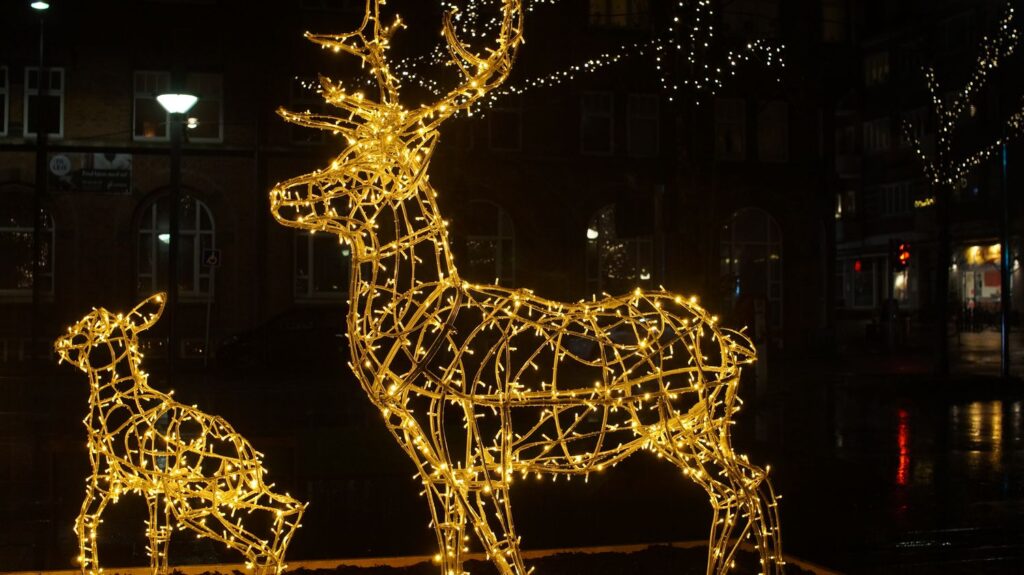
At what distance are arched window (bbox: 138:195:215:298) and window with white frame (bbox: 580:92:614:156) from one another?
11.5 meters

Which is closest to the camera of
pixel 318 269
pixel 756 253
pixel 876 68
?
pixel 318 269

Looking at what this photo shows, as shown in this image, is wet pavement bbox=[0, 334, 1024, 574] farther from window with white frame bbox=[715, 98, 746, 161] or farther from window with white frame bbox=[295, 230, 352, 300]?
window with white frame bbox=[715, 98, 746, 161]

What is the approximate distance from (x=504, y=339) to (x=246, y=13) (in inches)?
1160

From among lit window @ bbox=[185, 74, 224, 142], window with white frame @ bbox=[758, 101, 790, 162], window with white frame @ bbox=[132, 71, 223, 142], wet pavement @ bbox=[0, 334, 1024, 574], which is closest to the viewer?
wet pavement @ bbox=[0, 334, 1024, 574]

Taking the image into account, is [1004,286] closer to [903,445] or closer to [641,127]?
[903,445]

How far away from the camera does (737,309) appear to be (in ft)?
70.1

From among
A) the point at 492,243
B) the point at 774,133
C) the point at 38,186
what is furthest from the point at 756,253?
the point at 38,186

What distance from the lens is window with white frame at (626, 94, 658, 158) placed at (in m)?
34.7

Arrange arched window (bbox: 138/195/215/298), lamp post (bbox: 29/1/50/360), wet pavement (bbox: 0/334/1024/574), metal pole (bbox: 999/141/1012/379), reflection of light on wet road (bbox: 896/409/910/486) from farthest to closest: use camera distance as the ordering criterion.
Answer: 1. arched window (bbox: 138/195/215/298)
2. lamp post (bbox: 29/1/50/360)
3. metal pole (bbox: 999/141/1012/379)
4. reflection of light on wet road (bbox: 896/409/910/486)
5. wet pavement (bbox: 0/334/1024/574)

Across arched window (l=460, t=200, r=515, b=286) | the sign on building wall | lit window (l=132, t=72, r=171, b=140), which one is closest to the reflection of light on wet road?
arched window (l=460, t=200, r=515, b=286)

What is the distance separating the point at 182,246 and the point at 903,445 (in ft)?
73.4

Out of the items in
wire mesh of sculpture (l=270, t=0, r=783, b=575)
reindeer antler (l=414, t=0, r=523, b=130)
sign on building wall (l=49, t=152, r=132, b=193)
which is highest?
sign on building wall (l=49, t=152, r=132, b=193)

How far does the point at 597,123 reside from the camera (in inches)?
1361

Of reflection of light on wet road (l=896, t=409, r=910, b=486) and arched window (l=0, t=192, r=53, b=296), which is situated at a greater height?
arched window (l=0, t=192, r=53, b=296)
